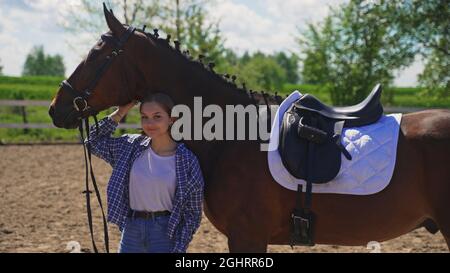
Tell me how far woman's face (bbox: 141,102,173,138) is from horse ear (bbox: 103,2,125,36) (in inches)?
21.6

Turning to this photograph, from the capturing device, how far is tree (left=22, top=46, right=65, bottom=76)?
57.1 m

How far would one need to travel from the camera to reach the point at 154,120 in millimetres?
3070

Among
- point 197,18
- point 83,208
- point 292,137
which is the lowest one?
point 83,208

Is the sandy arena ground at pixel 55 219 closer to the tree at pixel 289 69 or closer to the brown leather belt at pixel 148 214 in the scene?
the brown leather belt at pixel 148 214

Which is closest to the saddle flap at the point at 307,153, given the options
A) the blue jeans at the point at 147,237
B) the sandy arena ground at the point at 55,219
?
the blue jeans at the point at 147,237

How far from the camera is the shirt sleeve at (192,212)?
9.83 feet

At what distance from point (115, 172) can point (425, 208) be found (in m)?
2.02

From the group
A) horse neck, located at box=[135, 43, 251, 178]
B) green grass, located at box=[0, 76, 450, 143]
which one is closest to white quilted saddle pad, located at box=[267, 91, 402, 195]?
horse neck, located at box=[135, 43, 251, 178]

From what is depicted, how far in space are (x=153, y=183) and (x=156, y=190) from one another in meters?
0.05

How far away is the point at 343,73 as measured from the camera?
62.3 feet

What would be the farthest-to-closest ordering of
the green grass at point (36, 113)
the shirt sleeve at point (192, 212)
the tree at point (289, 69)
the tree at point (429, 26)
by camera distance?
the tree at point (289, 69) → the green grass at point (36, 113) → the tree at point (429, 26) → the shirt sleeve at point (192, 212)

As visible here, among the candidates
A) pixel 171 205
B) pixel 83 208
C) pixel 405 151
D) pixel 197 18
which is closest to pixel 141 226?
pixel 171 205

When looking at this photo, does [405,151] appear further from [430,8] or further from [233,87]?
[430,8]

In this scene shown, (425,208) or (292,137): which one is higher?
(292,137)
